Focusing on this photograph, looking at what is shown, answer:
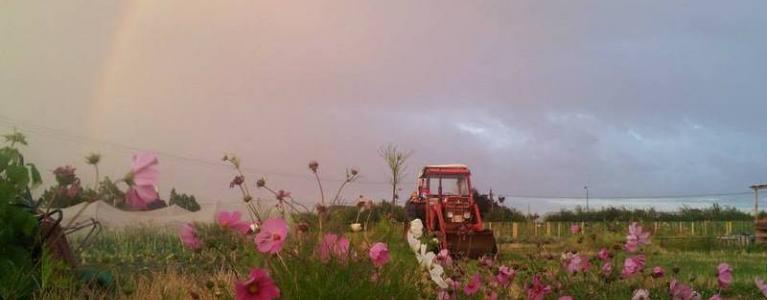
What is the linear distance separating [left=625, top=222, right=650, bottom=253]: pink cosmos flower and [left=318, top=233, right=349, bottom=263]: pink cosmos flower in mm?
2200

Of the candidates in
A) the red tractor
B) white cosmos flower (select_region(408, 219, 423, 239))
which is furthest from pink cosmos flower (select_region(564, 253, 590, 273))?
the red tractor

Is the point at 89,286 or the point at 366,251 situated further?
the point at 89,286

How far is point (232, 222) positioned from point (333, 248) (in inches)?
16.4

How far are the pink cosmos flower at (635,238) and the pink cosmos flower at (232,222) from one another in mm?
2606

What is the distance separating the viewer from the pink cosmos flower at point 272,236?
8.32ft

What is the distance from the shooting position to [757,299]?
8477 mm

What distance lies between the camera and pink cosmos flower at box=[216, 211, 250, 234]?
2.79m

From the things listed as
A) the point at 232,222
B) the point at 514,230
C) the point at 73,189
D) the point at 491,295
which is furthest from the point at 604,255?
the point at 514,230

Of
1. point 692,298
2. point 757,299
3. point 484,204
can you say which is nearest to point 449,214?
point 484,204

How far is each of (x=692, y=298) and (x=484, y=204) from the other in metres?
18.4

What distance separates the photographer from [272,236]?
2.56m

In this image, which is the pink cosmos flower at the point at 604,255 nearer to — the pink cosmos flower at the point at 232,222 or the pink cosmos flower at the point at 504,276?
the pink cosmos flower at the point at 504,276

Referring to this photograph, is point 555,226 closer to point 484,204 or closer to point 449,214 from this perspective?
point 484,204

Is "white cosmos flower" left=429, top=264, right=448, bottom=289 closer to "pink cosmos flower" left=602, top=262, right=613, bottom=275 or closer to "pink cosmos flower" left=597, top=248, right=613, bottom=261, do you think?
"pink cosmos flower" left=602, top=262, right=613, bottom=275
